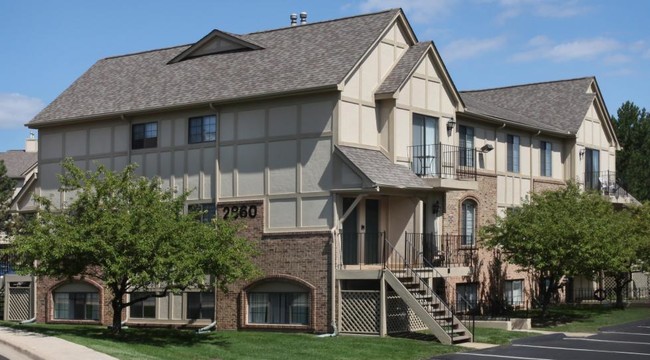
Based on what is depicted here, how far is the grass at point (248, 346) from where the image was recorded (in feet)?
77.1

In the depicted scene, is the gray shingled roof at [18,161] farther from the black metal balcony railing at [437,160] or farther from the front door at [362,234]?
the front door at [362,234]

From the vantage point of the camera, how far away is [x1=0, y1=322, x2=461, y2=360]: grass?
23500 millimetres

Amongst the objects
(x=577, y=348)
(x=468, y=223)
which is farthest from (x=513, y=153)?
(x=577, y=348)

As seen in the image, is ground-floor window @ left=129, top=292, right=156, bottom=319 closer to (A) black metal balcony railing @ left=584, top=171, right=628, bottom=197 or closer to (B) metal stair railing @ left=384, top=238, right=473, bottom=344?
→ (B) metal stair railing @ left=384, top=238, right=473, bottom=344

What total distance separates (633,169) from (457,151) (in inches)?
1437

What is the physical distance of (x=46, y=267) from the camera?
983 inches

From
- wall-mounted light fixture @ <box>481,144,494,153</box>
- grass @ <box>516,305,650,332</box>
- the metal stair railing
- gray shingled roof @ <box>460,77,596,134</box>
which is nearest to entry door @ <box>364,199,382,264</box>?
the metal stair railing

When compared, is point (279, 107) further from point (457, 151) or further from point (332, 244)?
point (457, 151)

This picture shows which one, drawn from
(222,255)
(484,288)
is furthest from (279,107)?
(484,288)

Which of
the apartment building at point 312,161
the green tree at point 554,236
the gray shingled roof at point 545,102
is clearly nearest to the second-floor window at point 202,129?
the apartment building at point 312,161

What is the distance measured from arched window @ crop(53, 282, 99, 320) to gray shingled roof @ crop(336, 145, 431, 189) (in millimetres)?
12046

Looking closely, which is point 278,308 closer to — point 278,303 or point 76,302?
point 278,303

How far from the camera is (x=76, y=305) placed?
1407 inches

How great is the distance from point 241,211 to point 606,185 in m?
21.3
